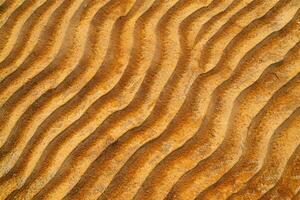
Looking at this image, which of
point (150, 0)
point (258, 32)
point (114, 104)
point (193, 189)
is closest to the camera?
point (193, 189)

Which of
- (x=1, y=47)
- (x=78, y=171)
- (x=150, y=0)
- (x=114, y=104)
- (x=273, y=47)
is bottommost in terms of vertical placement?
(x=78, y=171)

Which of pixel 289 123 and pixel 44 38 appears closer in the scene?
pixel 289 123

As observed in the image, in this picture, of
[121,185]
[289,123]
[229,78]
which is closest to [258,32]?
[229,78]

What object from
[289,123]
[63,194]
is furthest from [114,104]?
[289,123]

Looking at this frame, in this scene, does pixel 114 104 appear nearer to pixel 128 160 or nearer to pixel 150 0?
pixel 128 160

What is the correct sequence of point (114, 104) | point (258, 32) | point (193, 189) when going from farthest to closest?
1. point (258, 32)
2. point (114, 104)
3. point (193, 189)

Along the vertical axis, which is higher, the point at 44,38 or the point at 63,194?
the point at 44,38

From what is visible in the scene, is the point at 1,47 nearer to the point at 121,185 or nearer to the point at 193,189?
the point at 121,185
